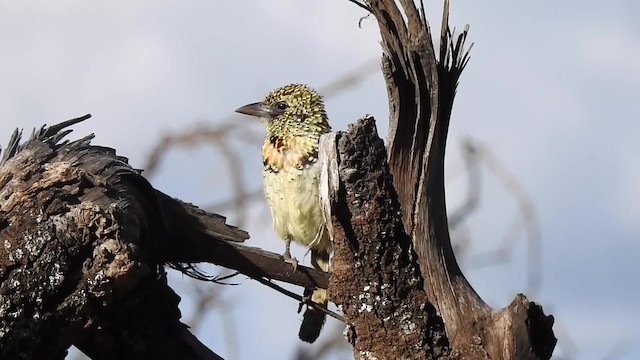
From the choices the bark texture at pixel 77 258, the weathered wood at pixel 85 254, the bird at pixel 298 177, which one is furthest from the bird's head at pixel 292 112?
the bark texture at pixel 77 258

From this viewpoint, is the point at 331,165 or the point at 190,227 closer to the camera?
the point at 331,165

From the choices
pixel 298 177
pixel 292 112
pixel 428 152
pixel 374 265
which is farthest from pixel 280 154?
pixel 374 265

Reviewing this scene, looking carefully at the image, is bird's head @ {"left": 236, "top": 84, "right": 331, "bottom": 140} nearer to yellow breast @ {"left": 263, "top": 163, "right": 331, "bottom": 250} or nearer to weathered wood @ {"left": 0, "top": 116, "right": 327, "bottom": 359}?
yellow breast @ {"left": 263, "top": 163, "right": 331, "bottom": 250}

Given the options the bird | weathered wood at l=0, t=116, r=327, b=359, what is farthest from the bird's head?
weathered wood at l=0, t=116, r=327, b=359

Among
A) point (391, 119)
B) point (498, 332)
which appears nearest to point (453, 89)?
point (391, 119)

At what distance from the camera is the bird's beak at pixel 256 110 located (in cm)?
525

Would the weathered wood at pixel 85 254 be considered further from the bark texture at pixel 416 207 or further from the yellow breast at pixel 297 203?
the yellow breast at pixel 297 203

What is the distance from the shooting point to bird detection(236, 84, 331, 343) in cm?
477

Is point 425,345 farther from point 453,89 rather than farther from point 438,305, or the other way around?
point 453,89

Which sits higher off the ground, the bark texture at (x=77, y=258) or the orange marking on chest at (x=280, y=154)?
the orange marking on chest at (x=280, y=154)

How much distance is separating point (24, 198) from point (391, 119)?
3.55 feet

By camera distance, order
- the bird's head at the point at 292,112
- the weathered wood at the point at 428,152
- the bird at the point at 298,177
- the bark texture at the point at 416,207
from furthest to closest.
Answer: the bird's head at the point at 292,112 → the bird at the point at 298,177 → the weathered wood at the point at 428,152 → the bark texture at the point at 416,207

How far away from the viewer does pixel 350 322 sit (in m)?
3.07

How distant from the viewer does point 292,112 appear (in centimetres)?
520
